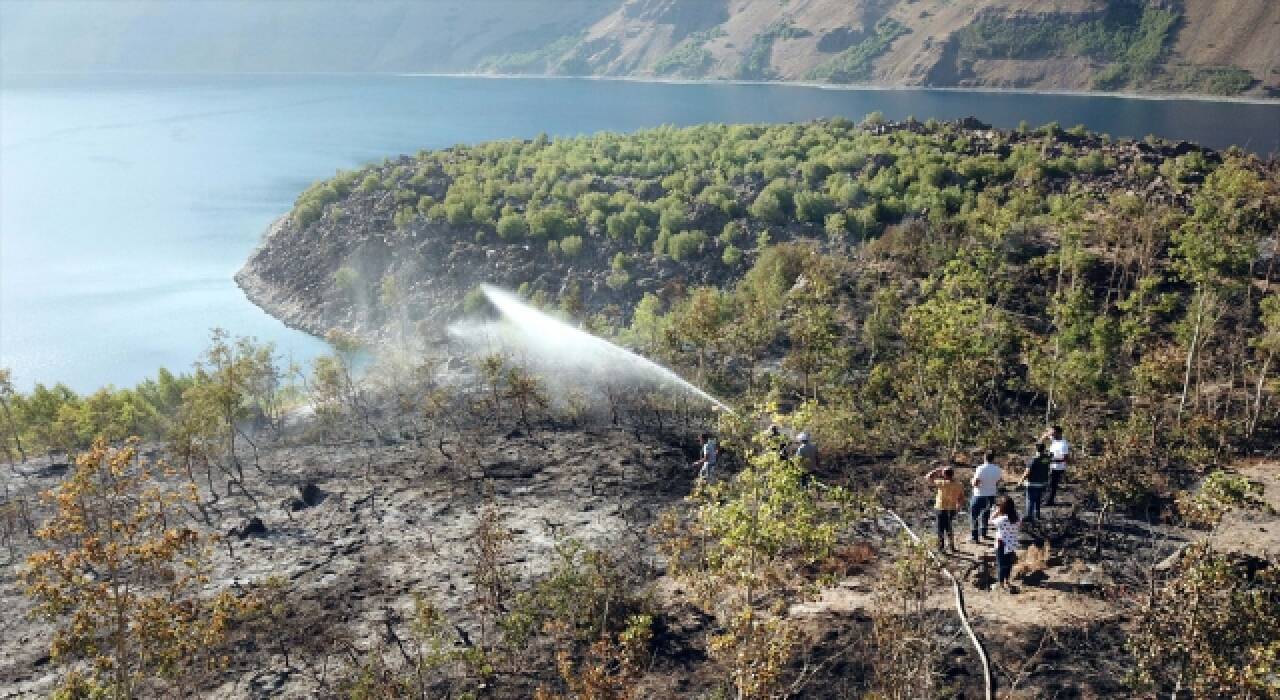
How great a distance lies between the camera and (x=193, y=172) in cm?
12138

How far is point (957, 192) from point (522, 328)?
26128mm

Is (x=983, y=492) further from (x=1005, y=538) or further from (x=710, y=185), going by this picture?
(x=710, y=185)

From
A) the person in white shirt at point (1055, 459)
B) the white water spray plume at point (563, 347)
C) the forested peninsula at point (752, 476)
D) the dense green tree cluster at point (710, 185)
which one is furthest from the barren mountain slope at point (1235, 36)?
the person in white shirt at point (1055, 459)

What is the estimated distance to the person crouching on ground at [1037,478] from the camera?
60.7 ft

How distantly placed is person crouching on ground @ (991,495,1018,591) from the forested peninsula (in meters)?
0.09

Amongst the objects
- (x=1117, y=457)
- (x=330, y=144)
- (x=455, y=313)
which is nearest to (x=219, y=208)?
(x=330, y=144)

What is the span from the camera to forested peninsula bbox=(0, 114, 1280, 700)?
1325 centimetres

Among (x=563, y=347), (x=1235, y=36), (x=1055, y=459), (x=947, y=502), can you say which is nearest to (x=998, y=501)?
(x=947, y=502)

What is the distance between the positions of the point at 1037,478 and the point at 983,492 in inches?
63.2

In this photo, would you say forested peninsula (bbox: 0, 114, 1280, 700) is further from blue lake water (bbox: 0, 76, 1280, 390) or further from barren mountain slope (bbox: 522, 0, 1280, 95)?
barren mountain slope (bbox: 522, 0, 1280, 95)

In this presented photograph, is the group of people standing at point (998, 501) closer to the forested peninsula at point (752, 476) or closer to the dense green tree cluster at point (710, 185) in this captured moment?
the forested peninsula at point (752, 476)

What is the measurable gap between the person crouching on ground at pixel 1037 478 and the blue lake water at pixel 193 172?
50422mm

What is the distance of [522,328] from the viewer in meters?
51.1

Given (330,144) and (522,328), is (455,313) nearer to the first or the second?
(522,328)
